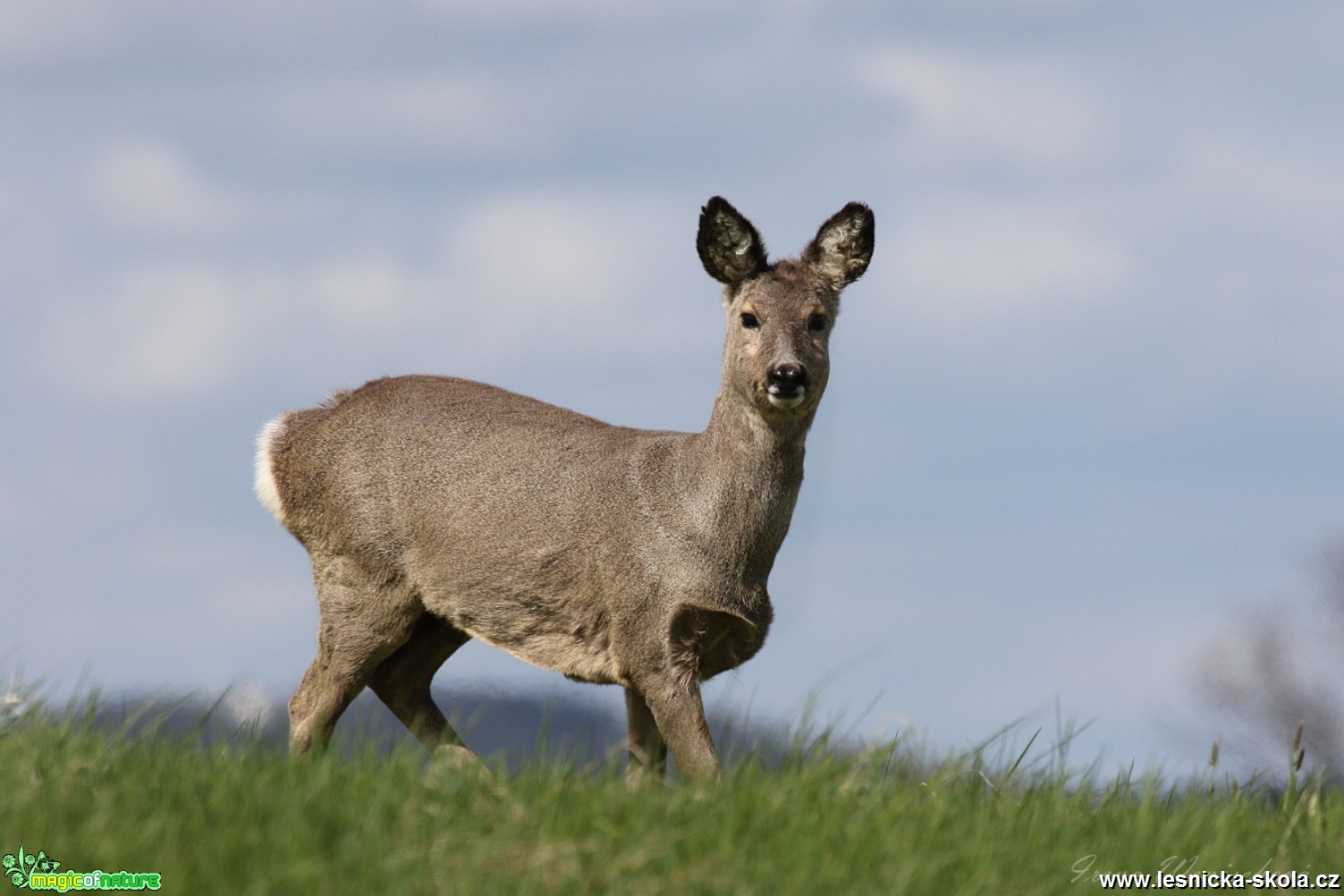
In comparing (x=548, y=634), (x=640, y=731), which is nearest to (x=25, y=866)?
(x=548, y=634)

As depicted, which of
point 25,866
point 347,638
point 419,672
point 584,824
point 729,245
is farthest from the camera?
point 419,672

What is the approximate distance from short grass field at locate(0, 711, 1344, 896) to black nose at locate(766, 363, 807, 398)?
1.79 metres

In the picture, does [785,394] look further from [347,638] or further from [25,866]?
[25,866]

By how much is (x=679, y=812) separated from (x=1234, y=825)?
107 inches

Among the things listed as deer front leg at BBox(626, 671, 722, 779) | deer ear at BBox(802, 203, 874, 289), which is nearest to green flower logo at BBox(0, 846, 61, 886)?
deer front leg at BBox(626, 671, 722, 779)

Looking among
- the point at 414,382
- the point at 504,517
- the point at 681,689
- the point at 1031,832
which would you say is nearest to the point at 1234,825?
the point at 1031,832

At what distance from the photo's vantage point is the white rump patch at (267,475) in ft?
30.1

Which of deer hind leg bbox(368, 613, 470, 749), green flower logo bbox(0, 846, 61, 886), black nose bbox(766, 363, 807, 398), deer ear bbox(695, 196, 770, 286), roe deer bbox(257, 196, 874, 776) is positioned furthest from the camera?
deer hind leg bbox(368, 613, 470, 749)

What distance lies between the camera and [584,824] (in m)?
5.33

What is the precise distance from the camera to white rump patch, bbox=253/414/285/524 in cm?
918

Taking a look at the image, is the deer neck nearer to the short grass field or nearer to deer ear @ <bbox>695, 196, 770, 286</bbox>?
deer ear @ <bbox>695, 196, 770, 286</bbox>

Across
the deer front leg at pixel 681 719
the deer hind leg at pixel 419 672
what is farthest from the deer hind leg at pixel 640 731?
the deer hind leg at pixel 419 672

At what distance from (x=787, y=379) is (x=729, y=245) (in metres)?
1.00

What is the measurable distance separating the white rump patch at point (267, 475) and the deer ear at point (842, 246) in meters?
3.28
